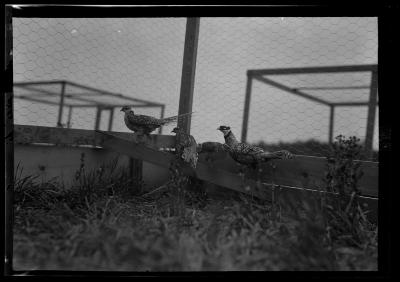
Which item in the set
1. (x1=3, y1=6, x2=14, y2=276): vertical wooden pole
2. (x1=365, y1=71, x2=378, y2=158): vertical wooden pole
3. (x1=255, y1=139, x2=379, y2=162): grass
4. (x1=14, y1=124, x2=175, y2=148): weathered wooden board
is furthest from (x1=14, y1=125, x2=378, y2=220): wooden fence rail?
(x1=3, y1=6, x2=14, y2=276): vertical wooden pole

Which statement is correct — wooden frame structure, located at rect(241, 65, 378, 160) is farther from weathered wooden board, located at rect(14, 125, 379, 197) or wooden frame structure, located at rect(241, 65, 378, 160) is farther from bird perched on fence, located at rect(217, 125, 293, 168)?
weathered wooden board, located at rect(14, 125, 379, 197)

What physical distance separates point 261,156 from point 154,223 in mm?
985

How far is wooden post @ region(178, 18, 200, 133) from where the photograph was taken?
267 cm

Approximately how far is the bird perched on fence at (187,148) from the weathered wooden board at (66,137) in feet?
1.06

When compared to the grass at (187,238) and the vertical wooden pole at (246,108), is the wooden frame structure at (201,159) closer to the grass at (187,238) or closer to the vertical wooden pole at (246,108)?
the vertical wooden pole at (246,108)

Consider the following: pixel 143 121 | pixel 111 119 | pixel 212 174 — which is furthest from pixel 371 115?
pixel 111 119

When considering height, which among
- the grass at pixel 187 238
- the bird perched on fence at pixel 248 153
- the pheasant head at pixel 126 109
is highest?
the pheasant head at pixel 126 109

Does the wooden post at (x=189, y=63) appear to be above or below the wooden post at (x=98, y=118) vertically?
above

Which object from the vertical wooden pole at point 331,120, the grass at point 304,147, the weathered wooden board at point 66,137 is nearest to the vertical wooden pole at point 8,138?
the weathered wooden board at point 66,137

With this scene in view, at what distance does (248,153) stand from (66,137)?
141 centimetres

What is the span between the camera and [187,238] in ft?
4.85

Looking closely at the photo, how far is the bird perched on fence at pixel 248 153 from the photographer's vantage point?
2.38m

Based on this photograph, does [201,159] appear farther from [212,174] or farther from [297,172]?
[297,172]
